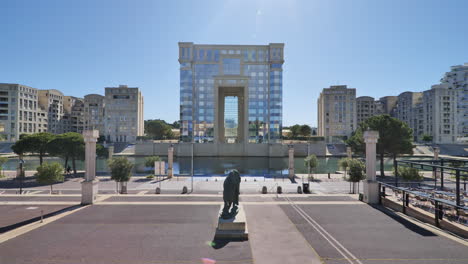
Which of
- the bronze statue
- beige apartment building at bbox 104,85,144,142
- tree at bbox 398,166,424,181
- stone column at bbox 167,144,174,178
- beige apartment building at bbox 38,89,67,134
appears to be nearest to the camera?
the bronze statue

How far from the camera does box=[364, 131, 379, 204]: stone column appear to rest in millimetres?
16922

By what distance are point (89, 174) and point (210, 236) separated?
12.1 meters

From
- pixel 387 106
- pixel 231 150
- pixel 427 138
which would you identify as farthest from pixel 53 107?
pixel 387 106

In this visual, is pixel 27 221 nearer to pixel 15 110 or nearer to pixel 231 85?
pixel 231 85

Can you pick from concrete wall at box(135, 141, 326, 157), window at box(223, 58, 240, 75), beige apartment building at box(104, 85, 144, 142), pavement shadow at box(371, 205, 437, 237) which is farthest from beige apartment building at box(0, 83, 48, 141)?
pavement shadow at box(371, 205, 437, 237)

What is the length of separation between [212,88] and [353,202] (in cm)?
8070

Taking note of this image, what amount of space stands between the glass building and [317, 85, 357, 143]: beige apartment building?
144 feet

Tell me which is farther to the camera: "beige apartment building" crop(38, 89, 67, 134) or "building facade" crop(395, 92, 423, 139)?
"building facade" crop(395, 92, 423, 139)

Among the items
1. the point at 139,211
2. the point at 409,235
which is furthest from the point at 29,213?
the point at 409,235

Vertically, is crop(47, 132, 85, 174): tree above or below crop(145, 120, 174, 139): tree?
below

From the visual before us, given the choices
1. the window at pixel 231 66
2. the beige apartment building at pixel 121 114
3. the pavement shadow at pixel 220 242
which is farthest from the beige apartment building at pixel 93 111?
the pavement shadow at pixel 220 242

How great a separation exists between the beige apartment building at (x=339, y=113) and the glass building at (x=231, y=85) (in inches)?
1732

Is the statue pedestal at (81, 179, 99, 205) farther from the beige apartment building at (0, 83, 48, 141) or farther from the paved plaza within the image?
the beige apartment building at (0, 83, 48, 141)

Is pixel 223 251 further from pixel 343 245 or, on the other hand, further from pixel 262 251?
pixel 343 245
